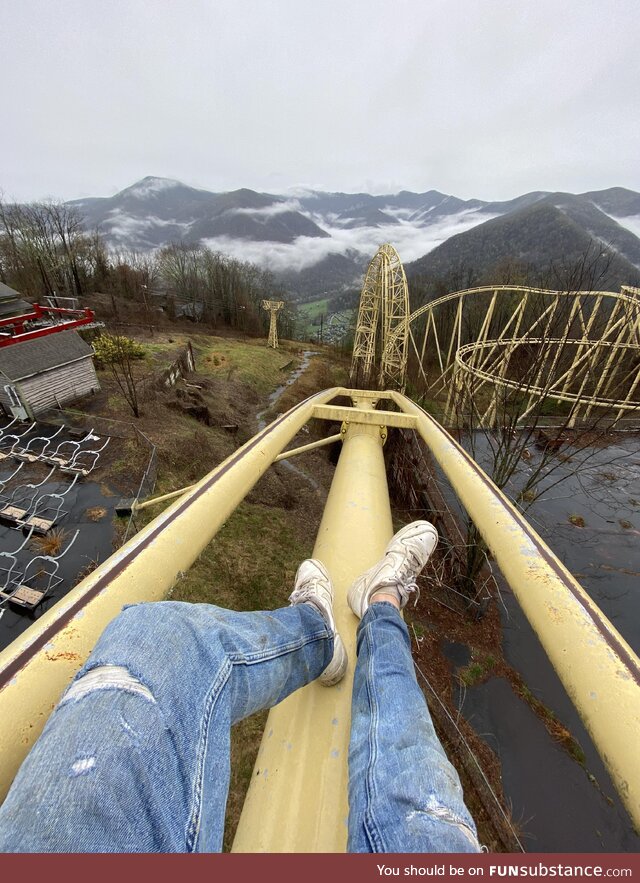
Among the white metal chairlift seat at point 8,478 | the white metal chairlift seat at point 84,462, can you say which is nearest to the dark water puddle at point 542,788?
the white metal chairlift seat at point 84,462

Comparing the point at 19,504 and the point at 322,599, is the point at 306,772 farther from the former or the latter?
the point at 19,504

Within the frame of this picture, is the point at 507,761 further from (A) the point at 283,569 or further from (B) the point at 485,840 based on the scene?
(A) the point at 283,569

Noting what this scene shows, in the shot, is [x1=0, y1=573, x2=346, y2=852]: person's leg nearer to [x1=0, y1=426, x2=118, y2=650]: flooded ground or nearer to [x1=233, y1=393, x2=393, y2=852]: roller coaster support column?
[x1=233, y1=393, x2=393, y2=852]: roller coaster support column

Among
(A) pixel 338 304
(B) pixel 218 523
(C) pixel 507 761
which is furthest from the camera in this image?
(A) pixel 338 304

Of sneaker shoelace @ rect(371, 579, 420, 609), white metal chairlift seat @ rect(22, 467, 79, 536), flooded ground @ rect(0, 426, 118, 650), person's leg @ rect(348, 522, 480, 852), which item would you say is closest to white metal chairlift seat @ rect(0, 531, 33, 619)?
flooded ground @ rect(0, 426, 118, 650)

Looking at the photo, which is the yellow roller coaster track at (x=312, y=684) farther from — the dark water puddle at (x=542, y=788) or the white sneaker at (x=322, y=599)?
the dark water puddle at (x=542, y=788)

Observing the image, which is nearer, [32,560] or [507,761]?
[507,761]

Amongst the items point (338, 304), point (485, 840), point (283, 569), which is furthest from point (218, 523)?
point (338, 304)
